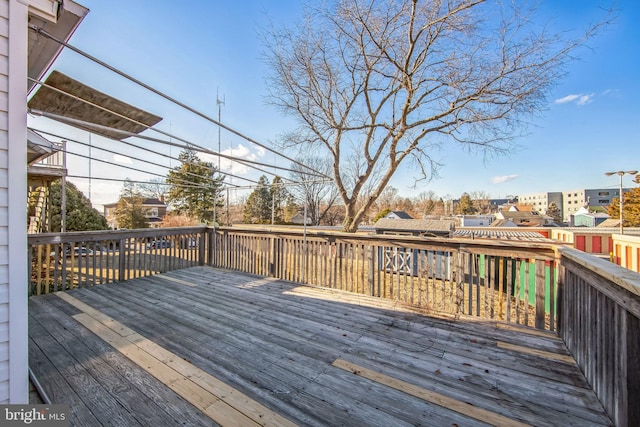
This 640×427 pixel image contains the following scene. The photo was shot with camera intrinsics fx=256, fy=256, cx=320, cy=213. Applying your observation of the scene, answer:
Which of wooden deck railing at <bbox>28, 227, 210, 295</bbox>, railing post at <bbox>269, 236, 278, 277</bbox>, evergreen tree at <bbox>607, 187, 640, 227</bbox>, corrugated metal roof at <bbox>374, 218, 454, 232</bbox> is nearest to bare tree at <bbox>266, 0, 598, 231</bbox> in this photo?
railing post at <bbox>269, 236, 278, 277</bbox>

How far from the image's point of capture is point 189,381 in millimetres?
1752

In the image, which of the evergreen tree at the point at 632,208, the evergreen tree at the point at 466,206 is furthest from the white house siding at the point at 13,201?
the evergreen tree at the point at 466,206

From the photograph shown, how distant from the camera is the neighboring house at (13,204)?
4.02ft

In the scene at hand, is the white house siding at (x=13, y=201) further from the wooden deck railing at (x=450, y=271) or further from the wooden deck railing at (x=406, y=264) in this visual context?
the wooden deck railing at (x=406, y=264)

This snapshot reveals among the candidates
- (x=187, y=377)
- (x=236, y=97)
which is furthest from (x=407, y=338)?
(x=236, y=97)

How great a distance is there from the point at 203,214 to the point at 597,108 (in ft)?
76.5

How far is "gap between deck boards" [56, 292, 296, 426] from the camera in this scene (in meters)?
1.44

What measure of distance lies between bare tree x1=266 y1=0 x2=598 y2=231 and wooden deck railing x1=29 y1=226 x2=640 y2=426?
10.8 ft

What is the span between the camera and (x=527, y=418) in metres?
1.46

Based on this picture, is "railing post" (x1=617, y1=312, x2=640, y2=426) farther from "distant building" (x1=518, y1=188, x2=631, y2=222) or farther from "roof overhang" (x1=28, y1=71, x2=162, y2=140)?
"distant building" (x1=518, y1=188, x2=631, y2=222)

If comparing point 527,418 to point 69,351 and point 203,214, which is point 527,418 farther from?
point 203,214

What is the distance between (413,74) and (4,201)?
685 centimetres

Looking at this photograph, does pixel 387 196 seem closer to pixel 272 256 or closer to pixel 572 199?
pixel 272 256

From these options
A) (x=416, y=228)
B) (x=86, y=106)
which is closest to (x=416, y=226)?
(x=416, y=228)
